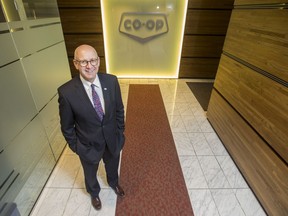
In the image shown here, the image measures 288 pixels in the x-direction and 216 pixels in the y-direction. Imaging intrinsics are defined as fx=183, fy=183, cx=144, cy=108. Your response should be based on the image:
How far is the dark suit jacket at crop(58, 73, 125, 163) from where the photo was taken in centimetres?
124

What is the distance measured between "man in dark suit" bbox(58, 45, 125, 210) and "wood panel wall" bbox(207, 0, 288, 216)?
1388 mm

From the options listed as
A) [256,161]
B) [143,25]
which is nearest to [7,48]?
[256,161]

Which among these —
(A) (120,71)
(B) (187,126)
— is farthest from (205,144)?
(A) (120,71)

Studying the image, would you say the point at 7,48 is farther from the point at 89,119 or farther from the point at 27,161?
the point at 27,161

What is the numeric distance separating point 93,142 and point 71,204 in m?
0.87

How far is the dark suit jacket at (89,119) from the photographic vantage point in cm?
124

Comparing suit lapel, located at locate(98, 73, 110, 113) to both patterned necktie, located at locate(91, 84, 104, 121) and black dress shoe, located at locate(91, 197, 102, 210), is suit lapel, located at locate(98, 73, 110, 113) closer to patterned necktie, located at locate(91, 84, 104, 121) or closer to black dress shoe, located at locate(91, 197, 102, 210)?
patterned necktie, located at locate(91, 84, 104, 121)

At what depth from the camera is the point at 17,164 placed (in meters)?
1.54

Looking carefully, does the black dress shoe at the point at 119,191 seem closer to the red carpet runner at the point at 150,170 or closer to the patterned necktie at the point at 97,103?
the red carpet runner at the point at 150,170

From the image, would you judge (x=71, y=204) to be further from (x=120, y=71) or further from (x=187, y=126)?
(x=120, y=71)

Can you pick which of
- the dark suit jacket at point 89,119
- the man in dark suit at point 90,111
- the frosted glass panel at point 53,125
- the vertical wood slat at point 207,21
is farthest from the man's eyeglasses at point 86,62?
the vertical wood slat at point 207,21

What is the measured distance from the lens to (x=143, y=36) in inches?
188

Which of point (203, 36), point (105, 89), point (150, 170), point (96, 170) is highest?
point (105, 89)

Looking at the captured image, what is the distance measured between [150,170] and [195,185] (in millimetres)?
543
